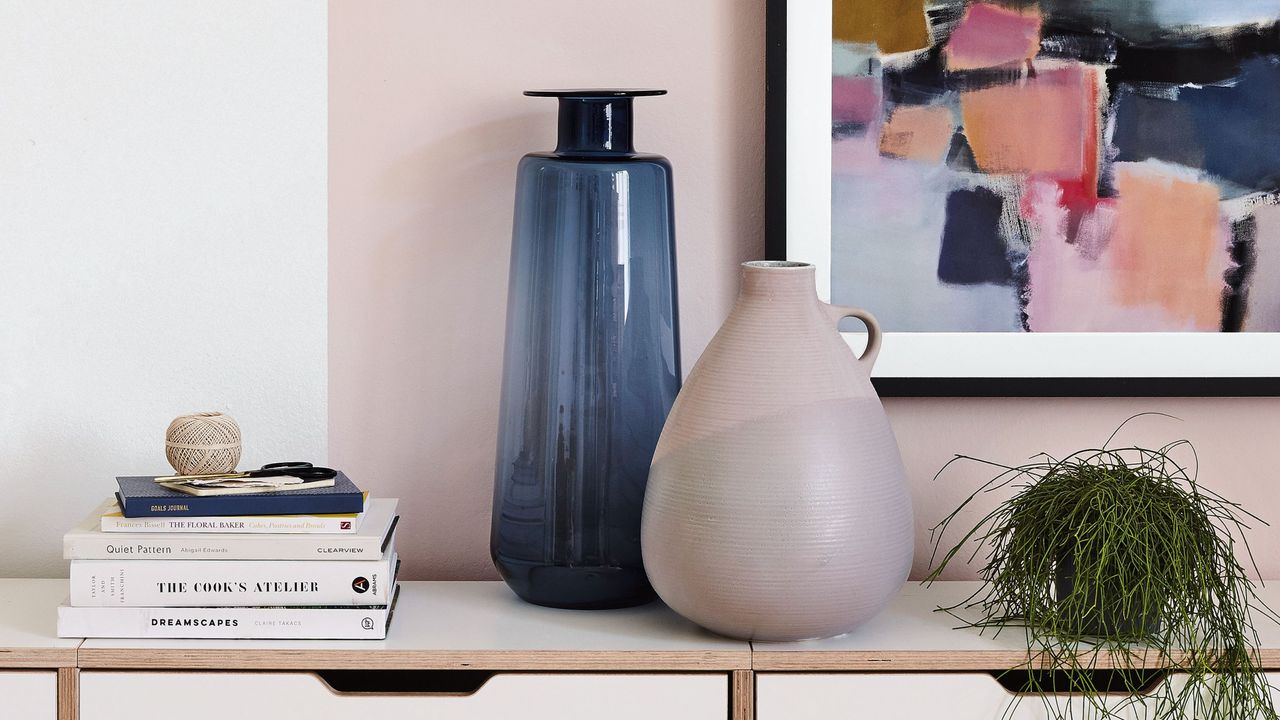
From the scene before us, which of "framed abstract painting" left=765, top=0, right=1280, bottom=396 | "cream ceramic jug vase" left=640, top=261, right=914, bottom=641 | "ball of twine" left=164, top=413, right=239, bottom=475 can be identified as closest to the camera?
"cream ceramic jug vase" left=640, top=261, right=914, bottom=641

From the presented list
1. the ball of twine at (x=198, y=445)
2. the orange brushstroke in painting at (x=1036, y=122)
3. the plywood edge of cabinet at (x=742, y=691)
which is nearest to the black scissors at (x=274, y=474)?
the ball of twine at (x=198, y=445)

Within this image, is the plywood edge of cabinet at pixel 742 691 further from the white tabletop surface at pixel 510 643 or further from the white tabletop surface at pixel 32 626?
the white tabletop surface at pixel 32 626

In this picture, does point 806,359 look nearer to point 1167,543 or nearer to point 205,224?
point 1167,543

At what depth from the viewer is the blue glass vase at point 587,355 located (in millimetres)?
1116

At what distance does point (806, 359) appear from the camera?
3.36 feet

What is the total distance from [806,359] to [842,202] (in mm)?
296

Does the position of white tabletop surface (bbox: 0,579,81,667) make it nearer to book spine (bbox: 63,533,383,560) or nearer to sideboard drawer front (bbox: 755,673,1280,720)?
book spine (bbox: 63,533,383,560)

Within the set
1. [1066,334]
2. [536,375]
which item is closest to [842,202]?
[1066,334]

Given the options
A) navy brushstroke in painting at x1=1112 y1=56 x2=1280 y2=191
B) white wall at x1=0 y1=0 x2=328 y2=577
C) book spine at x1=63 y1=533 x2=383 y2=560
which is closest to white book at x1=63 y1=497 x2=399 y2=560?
book spine at x1=63 y1=533 x2=383 y2=560

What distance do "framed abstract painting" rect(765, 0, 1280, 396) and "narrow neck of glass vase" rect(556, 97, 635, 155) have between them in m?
0.19

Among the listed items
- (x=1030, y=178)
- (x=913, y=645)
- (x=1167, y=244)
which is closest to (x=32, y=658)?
(x=913, y=645)

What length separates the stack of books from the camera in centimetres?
105

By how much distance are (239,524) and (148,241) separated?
0.38m

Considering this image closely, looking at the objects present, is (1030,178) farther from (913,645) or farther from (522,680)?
(522,680)
